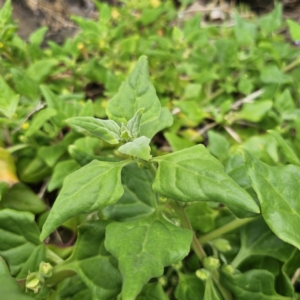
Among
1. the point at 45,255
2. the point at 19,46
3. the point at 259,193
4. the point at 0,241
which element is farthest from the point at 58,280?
the point at 19,46

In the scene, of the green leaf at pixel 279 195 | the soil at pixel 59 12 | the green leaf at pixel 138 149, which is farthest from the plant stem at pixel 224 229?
the soil at pixel 59 12

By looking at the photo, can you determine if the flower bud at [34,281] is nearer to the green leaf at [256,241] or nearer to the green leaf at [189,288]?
the green leaf at [189,288]

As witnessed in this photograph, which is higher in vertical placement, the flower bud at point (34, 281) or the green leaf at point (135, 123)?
the green leaf at point (135, 123)

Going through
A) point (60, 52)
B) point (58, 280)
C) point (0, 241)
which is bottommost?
point (58, 280)

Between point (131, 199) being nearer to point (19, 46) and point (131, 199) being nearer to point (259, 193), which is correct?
point (259, 193)

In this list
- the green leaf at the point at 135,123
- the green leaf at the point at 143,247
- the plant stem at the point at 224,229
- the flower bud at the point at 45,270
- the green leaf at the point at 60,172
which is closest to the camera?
the green leaf at the point at 143,247
